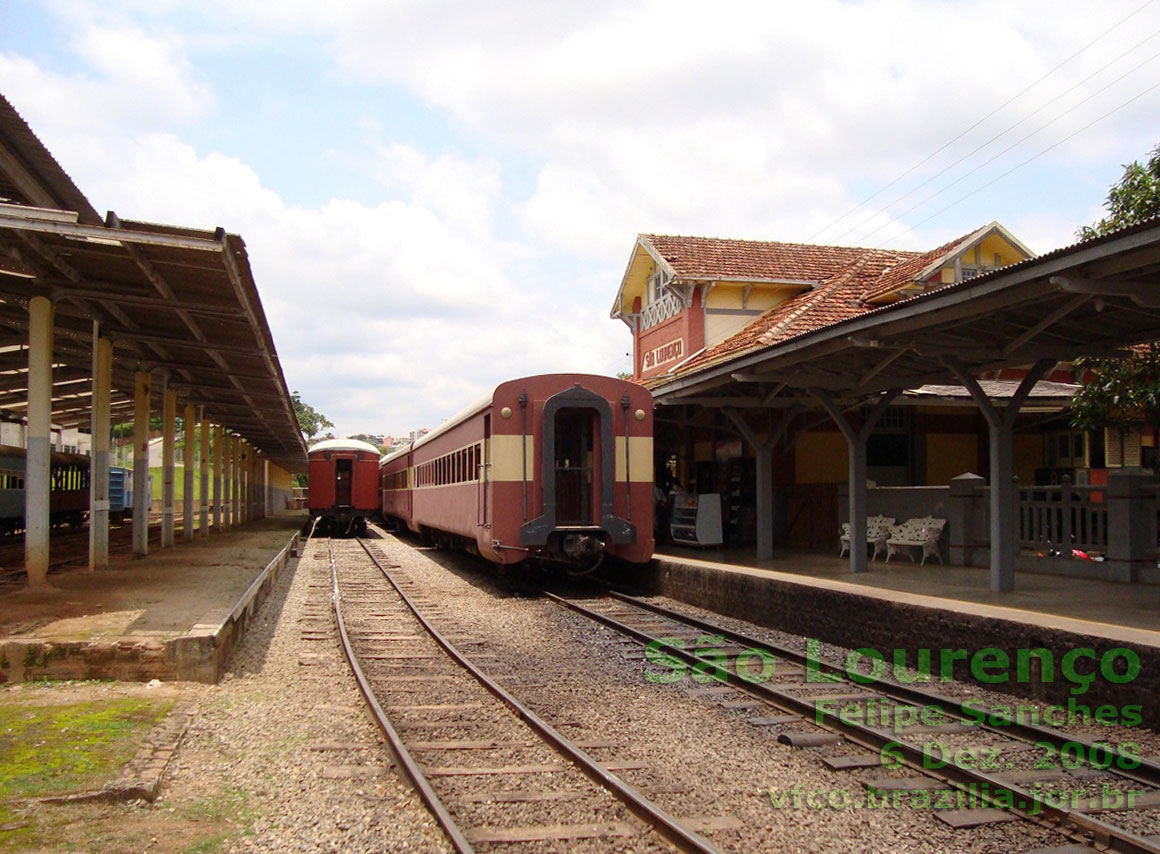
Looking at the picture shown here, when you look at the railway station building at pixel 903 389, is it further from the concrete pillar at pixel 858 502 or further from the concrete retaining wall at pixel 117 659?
the concrete retaining wall at pixel 117 659

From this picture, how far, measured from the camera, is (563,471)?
12.8 m

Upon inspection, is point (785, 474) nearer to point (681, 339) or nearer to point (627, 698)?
point (681, 339)

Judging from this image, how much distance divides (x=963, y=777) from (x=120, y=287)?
1029 centimetres

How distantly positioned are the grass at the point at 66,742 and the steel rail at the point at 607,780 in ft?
7.29

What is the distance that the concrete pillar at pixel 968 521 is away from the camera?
12656mm

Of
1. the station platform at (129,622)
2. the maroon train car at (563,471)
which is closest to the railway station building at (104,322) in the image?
the station platform at (129,622)

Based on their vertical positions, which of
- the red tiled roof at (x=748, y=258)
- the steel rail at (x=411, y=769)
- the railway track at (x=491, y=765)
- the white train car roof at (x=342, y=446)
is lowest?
the railway track at (x=491, y=765)

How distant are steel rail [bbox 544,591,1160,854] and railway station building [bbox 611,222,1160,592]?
334 cm

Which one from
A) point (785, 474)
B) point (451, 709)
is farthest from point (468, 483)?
point (451, 709)

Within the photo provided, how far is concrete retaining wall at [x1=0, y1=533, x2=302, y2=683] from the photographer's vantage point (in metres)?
7.04

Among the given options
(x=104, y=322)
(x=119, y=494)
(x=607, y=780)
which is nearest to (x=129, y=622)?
(x=607, y=780)

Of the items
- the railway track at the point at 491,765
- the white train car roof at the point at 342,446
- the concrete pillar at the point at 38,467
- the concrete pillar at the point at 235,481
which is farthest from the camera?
the concrete pillar at the point at 235,481

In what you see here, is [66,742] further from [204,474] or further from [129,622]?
[204,474]

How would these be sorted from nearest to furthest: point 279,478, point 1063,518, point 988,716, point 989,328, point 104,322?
point 988,716, point 989,328, point 1063,518, point 104,322, point 279,478
